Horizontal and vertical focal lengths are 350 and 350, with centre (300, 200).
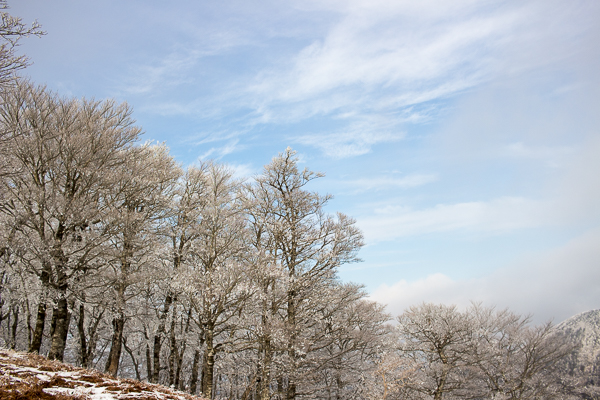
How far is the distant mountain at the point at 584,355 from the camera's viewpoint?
32.0 metres

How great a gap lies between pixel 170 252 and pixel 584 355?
62248 millimetres

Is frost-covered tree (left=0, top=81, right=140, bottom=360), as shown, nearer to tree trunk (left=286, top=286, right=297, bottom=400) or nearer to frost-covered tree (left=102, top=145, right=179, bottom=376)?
frost-covered tree (left=102, top=145, right=179, bottom=376)

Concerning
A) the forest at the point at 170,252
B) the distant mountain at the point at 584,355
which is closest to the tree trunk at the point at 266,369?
the forest at the point at 170,252

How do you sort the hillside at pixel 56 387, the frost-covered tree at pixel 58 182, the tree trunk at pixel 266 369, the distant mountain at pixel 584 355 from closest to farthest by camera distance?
1. the hillside at pixel 56 387
2. the frost-covered tree at pixel 58 182
3. the tree trunk at pixel 266 369
4. the distant mountain at pixel 584 355

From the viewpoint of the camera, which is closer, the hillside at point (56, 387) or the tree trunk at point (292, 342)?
the hillside at point (56, 387)

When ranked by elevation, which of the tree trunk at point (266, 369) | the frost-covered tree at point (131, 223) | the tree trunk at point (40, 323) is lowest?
the tree trunk at point (266, 369)

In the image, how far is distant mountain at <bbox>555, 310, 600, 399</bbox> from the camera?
105 ft

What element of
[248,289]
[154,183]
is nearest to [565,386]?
[248,289]

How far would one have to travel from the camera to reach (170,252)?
1886cm

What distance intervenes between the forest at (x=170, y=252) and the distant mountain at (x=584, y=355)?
24822 mm

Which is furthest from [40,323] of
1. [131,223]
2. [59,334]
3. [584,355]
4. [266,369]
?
[584,355]

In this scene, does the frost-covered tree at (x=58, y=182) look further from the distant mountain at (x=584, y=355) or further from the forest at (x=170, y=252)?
the distant mountain at (x=584, y=355)

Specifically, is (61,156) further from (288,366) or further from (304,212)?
(288,366)

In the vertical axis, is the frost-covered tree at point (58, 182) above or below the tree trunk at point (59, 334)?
above
